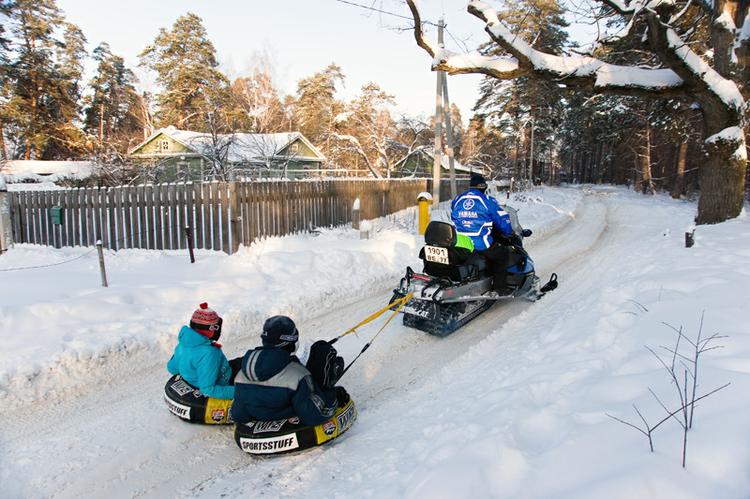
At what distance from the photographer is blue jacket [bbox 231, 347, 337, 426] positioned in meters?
3.36

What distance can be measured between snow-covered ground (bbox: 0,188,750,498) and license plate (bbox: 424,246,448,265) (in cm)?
104

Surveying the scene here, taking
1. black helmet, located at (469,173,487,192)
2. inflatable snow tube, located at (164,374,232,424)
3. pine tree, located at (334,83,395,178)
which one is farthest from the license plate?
pine tree, located at (334,83,395,178)

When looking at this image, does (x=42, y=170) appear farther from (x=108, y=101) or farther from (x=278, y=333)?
(x=278, y=333)

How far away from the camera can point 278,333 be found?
3406mm

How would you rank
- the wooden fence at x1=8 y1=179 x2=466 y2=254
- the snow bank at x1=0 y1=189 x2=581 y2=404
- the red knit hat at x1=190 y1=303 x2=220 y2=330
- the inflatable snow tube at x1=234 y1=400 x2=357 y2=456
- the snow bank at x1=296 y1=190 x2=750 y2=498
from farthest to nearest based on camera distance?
the wooden fence at x1=8 y1=179 x2=466 y2=254
the snow bank at x1=0 y1=189 x2=581 y2=404
the red knit hat at x1=190 y1=303 x2=220 y2=330
the inflatable snow tube at x1=234 y1=400 x2=357 y2=456
the snow bank at x1=296 y1=190 x2=750 y2=498

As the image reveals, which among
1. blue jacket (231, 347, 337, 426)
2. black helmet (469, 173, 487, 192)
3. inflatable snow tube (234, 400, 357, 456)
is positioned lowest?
inflatable snow tube (234, 400, 357, 456)

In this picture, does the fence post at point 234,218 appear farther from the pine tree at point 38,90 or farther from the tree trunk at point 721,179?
the pine tree at point 38,90

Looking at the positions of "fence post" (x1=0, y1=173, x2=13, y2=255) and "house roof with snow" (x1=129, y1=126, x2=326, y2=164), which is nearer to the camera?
"fence post" (x1=0, y1=173, x2=13, y2=255)

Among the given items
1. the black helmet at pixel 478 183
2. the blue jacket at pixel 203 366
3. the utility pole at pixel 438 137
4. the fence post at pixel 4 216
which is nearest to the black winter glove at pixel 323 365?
the blue jacket at pixel 203 366

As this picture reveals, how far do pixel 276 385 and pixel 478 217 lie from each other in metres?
4.01

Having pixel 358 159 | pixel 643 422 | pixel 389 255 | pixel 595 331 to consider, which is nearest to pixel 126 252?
pixel 389 255

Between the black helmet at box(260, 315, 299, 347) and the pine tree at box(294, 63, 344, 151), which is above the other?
the pine tree at box(294, 63, 344, 151)

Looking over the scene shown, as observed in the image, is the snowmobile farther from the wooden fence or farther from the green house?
the green house

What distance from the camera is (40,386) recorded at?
4262mm
